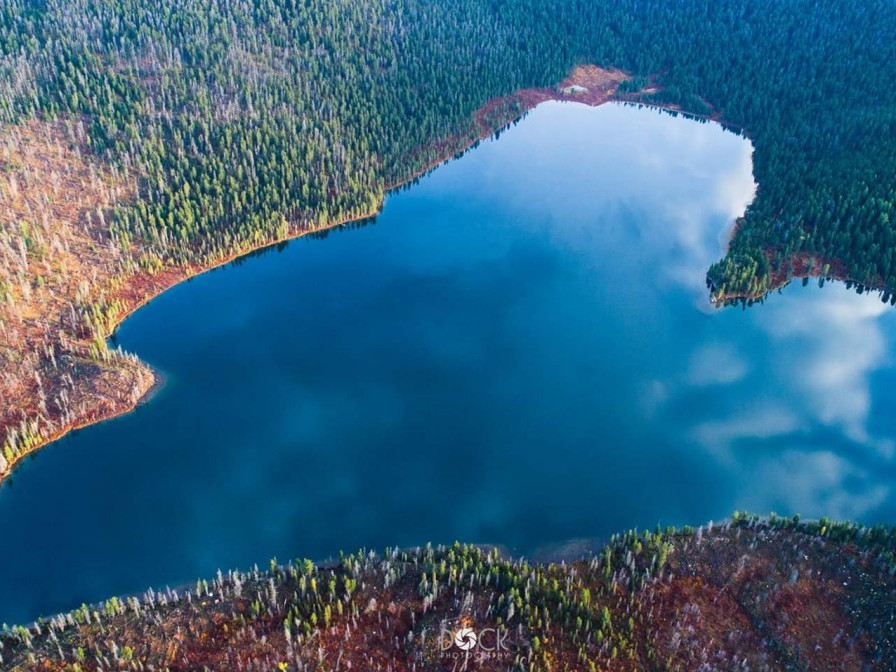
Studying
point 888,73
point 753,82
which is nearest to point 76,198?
point 753,82

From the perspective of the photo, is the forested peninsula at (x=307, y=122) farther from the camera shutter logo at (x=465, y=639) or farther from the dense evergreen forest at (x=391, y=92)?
the camera shutter logo at (x=465, y=639)

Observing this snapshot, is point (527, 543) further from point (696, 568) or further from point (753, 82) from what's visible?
point (753, 82)

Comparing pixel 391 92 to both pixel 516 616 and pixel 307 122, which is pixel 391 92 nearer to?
pixel 307 122

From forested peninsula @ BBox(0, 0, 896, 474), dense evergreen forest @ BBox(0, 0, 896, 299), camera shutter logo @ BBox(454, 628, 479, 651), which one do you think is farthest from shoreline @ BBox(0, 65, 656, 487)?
camera shutter logo @ BBox(454, 628, 479, 651)

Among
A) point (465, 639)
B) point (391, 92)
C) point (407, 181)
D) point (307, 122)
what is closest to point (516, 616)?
point (465, 639)

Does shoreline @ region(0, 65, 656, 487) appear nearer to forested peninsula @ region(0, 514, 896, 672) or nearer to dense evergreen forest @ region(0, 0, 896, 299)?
dense evergreen forest @ region(0, 0, 896, 299)

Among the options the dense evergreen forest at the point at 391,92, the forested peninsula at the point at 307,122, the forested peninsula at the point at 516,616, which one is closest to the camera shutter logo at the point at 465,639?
the forested peninsula at the point at 516,616
